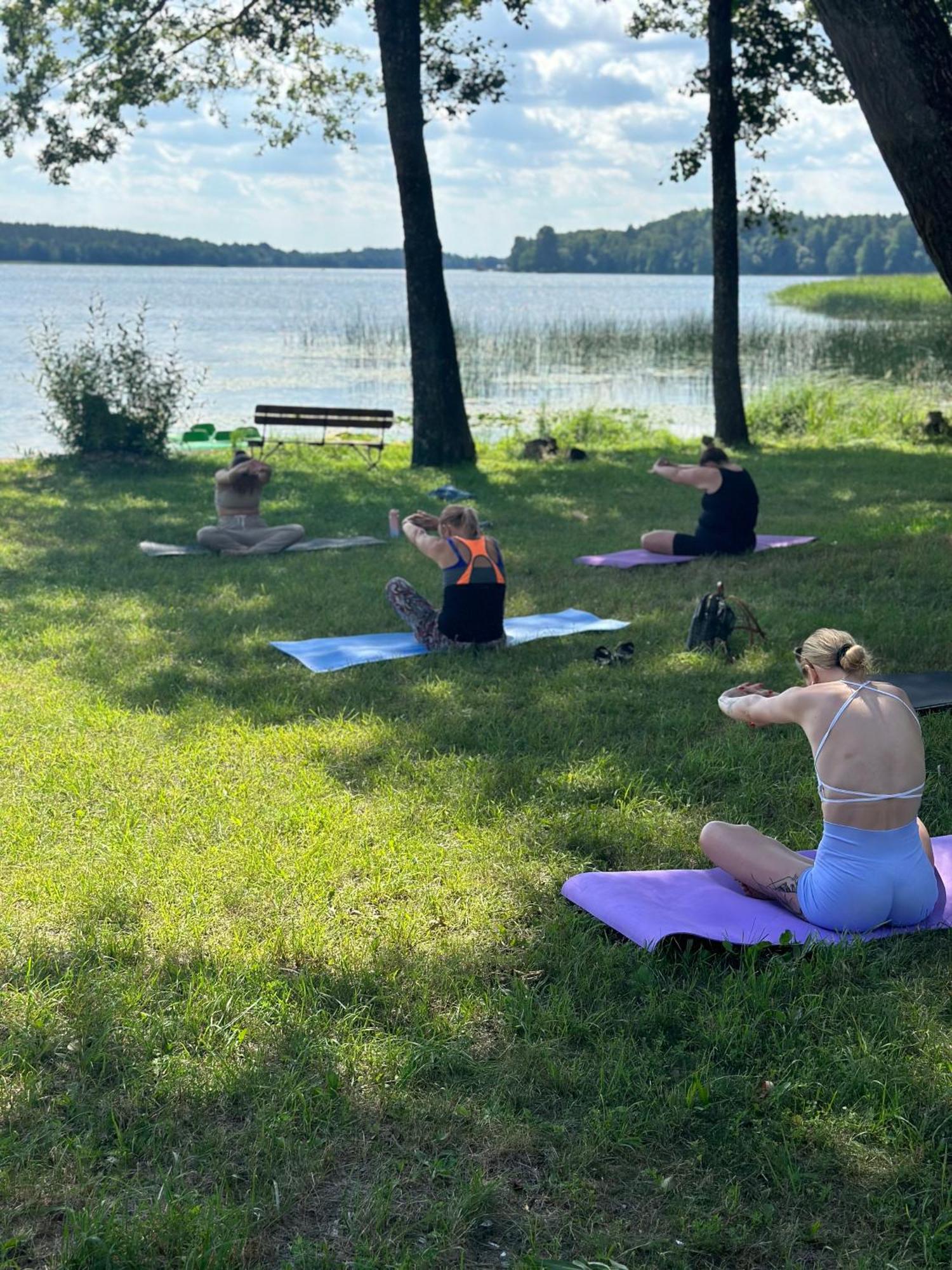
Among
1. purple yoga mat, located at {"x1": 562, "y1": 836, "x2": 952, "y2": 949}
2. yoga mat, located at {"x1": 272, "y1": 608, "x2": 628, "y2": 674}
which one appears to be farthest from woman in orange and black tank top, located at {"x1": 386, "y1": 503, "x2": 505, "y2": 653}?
purple yoga mat, located at {"x1": 562, "y1": 836, "x2": 952, "y2": 949}

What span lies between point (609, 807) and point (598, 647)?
2.22 meters

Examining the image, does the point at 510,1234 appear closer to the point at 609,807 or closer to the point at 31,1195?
the point at 31,1195

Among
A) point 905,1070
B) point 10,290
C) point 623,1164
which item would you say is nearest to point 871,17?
point 905,1070

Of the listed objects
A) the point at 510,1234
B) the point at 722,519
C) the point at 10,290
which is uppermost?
the point at 10,290

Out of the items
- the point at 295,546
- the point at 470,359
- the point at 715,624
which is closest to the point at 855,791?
the point at 715,624

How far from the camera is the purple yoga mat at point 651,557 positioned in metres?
9.76

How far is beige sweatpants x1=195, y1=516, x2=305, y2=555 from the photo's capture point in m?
10.3

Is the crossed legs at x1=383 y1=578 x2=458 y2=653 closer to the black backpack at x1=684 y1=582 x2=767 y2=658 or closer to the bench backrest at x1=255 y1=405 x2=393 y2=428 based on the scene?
the black backpack at x1=684 y1=582 x2=767 y2=658

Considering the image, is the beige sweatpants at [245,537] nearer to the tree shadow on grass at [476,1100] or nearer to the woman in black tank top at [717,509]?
the woman in black tank top at [717,509]

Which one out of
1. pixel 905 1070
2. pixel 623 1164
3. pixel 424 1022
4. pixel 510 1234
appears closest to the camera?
pixel 510 1234

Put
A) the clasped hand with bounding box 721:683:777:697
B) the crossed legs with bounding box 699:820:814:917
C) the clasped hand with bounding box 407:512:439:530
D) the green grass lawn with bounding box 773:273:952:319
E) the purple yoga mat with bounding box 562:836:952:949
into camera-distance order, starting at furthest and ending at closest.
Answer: the green grass lawn with bounding box 773:273:952:319
the clasped hand with bounding box 407:512:439:530
the clasped hand with bounding box 721:683:777:697
the crossed legs with bounding box 699:820:814:917
the purple yoga mat with bounding box 562:836:952:949

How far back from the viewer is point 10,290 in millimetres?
75875

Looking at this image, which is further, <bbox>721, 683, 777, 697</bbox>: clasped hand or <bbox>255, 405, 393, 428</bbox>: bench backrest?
<bbox>255, 405, 393, 428</bbox>: bench backrest

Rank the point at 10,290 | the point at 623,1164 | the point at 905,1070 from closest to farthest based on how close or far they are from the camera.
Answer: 1. the point at 623,1164
2. the point at 905,1070
3. the point at 10,290
